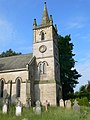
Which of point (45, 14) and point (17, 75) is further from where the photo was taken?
point (45, 14)

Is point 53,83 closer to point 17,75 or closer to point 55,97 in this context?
point 55,97

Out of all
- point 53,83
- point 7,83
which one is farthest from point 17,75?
point 53,83

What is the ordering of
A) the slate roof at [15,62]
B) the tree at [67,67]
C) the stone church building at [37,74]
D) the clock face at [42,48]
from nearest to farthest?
1. the stone church building at [37,74]
2. the slate roof at [15,62]
3. the clock face at [42,48]
4. the tree at [67,67]

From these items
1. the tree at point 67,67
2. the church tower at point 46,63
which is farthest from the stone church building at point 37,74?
the tree at point 67,67

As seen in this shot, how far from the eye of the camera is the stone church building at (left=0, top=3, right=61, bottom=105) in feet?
100

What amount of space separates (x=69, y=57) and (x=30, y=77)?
15283 millimetres

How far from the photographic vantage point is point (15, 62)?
34875mm

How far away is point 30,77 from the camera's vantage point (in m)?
31.2

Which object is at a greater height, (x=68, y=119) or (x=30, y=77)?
(x=30, y=77)

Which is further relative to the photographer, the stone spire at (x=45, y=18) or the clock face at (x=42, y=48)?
the stone spire at (x=45, y=18)

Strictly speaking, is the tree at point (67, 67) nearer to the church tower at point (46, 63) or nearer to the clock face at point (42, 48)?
the church tower at point (46, 63)

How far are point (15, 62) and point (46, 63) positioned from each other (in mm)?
5894

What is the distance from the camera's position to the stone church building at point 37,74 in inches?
1206

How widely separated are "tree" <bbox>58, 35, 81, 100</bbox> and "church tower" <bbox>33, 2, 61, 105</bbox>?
27.5 ft
